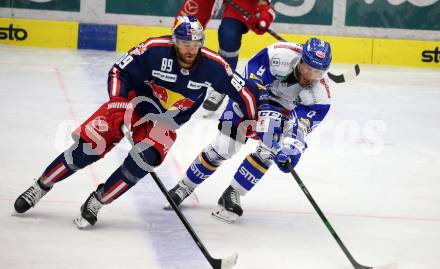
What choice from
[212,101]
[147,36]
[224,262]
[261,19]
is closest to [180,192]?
[224,262]

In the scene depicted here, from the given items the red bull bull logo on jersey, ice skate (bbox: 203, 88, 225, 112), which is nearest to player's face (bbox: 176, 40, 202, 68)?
the red bull bull logo on jersey

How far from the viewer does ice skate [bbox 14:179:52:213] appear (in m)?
4.01

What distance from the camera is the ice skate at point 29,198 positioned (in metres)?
4.01

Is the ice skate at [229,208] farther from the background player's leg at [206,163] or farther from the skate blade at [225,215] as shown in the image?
the background player's leg at [206,163]

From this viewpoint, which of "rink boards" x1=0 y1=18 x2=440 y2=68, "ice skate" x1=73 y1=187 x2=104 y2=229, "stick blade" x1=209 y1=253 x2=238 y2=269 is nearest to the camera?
"stick blade" x1=209 y1=253 x2=238 y2=269

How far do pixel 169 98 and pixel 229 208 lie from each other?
0.60 m

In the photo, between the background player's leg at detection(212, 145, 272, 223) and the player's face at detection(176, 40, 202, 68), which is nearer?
the player's face at detection(176, 40, 202, 68)

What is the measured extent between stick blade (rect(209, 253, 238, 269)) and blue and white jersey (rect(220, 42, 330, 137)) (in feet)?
3.10

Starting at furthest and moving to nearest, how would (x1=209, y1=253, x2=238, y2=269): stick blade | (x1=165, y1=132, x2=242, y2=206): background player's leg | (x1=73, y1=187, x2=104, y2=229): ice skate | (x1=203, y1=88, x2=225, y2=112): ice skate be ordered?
(x1=203, y1=88, x2=225, y2=112): ice skate
(x1=165, y1=132, x2=242, y2=206): background player's leg
(x1=73, y1=187, x2=104, y2=229): ice skate
(x1=209, y1=253, x2=238, y2=269): stick blade

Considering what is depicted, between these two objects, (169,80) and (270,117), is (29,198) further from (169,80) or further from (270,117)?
(270,117)

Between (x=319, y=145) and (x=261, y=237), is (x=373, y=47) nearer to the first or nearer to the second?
(x=319, y=145)

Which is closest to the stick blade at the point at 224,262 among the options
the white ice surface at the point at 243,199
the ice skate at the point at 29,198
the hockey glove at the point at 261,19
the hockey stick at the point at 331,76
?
the white ice surface at the point at 243,199

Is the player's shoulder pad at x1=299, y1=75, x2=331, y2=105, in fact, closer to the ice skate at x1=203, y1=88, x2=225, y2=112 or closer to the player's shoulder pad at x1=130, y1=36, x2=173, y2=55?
the player's shoulder pad at x1=130, y1=36, x2=173, y2=55

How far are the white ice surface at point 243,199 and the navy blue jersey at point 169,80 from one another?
21.4 inches
